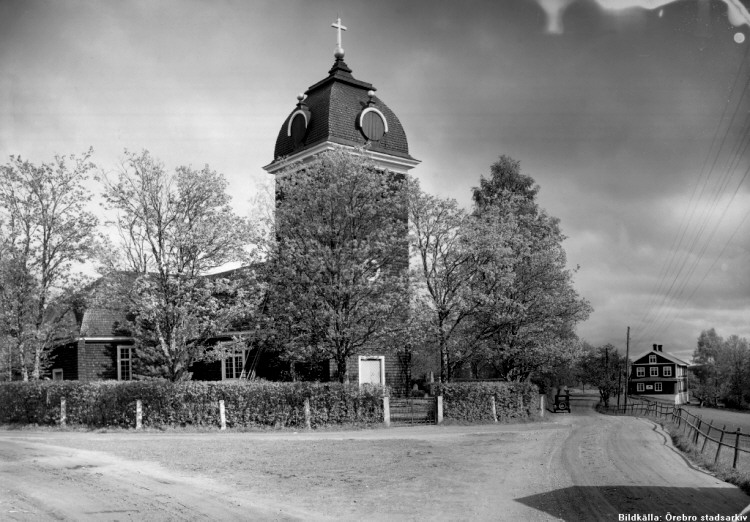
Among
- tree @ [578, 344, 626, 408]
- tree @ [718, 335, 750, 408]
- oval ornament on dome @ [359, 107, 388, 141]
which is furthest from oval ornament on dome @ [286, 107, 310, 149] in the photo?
tree @ [578, 344, 626, 408]

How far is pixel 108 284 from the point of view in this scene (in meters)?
29.7

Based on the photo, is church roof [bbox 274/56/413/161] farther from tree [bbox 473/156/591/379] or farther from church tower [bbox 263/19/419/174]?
tree [bbox 473/156/591/379]

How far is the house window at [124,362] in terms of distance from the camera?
38281mm

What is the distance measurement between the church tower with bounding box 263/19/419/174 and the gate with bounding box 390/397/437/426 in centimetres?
1237

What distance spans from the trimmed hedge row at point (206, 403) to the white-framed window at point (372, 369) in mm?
5683

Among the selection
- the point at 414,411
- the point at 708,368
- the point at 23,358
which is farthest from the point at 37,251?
the point at 708,368

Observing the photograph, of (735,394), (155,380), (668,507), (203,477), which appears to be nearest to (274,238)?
(155,380)

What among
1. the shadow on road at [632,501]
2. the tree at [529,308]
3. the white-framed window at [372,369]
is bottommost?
the shadow on road at [632,501]

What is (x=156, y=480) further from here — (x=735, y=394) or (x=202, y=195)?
(x=735, y=394)

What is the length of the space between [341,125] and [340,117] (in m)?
0.45

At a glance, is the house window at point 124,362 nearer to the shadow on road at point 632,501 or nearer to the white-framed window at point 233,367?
the white-framed window at point 233,367

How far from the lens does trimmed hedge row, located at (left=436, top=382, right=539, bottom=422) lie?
99.9 ft

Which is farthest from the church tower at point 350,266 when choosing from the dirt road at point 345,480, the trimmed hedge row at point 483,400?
the dirt road at point 345,480

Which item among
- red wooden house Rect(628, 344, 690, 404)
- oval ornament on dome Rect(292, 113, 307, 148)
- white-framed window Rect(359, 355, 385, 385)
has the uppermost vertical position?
oval ornament on dome Rect(292, 113, 307, 148)
